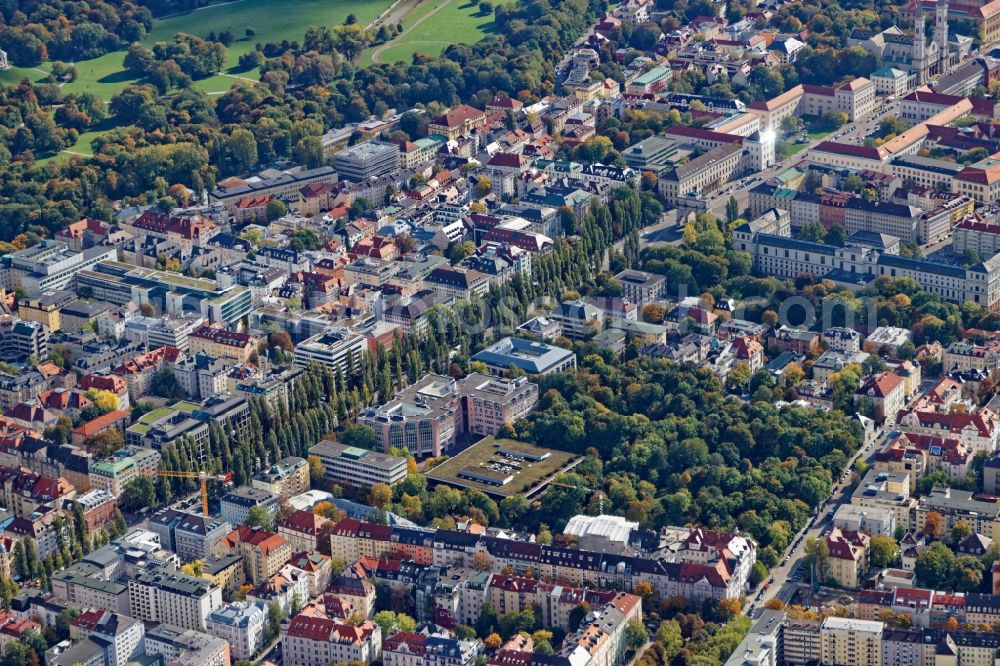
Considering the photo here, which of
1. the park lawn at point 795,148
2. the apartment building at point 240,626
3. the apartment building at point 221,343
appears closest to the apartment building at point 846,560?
Answer: the apartment building at point 240,626

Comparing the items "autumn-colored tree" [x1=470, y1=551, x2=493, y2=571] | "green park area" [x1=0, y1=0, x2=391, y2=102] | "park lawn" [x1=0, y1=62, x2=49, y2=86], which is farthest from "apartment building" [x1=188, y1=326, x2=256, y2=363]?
"park lawn" [x1=0, y1=62, x2=49, y2=86]

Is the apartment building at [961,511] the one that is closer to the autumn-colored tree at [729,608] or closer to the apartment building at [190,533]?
the autumn-colored tree at [729,608]

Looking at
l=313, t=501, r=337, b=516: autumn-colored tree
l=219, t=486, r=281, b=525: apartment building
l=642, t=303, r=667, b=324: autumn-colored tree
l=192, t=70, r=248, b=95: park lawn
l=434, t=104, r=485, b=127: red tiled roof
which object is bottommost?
l=192, t=70, r=248, b=95: park lawn

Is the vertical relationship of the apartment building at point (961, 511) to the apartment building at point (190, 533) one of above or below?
below

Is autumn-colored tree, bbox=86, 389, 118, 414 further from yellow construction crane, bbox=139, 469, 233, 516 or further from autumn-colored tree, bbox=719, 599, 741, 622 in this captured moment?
autumn-colored tree, bbox=719, 599, 741, 622

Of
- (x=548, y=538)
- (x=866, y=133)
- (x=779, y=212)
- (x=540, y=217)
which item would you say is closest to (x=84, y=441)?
(x=548, y=538)

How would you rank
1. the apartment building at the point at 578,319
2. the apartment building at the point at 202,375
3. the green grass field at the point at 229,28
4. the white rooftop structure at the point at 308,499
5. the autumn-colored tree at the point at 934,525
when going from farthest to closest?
the green grass field at the point at 229,28 < the apartment building at the point at 578,319 < the apartment building at the point at 202,375 < the white rooftop structure at the point at 308,499 < the autumn-colored tree at the point at 934,525

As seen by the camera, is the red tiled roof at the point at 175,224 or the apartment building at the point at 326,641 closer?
the apartment building at the point at 326,641
